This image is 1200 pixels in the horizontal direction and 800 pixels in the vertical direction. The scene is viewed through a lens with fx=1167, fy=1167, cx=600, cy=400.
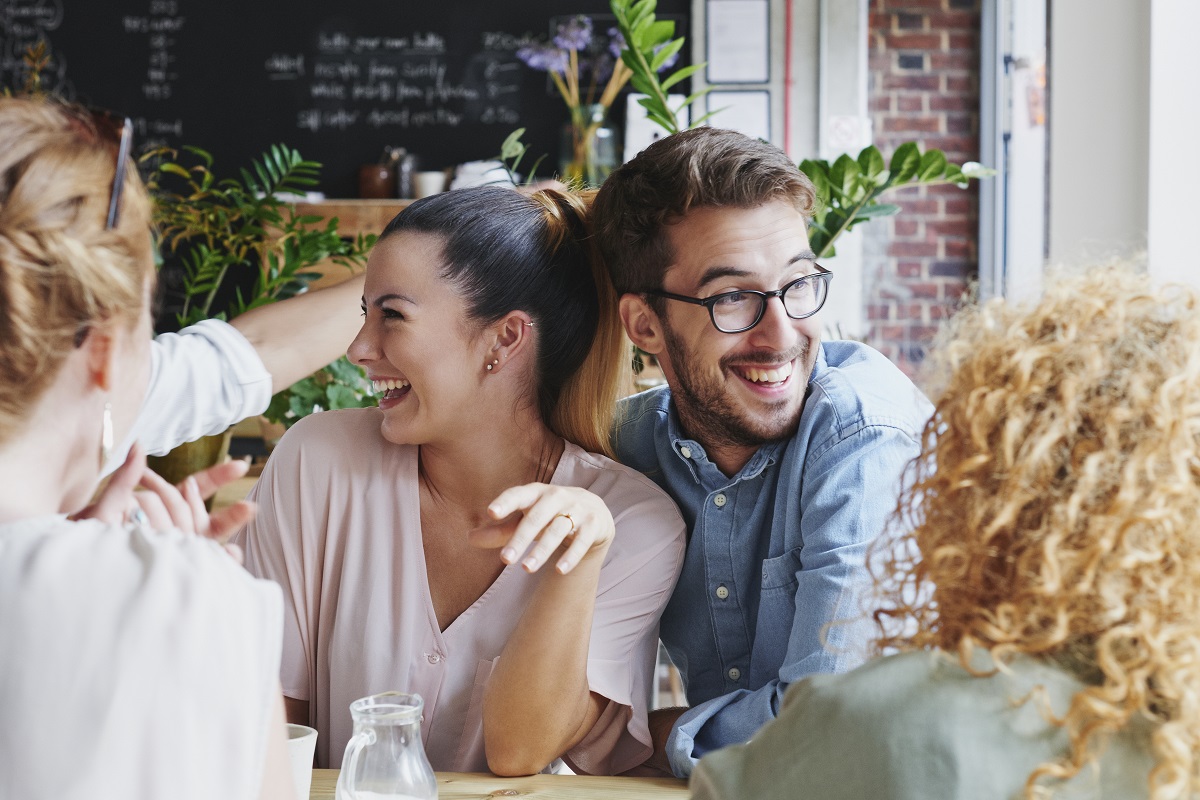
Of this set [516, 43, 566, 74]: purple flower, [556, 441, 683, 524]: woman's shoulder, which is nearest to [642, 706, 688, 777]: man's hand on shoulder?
[556, 441, 683, 524]: woman's shoulder

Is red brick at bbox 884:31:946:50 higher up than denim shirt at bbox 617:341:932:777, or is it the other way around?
red brick at bbox 884:31:946:50

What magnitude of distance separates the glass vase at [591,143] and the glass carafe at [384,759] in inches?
153

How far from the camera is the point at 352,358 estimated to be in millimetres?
1441

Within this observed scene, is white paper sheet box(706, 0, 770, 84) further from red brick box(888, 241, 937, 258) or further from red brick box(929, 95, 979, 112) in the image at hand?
red brick box(888, 241, 937, 258)

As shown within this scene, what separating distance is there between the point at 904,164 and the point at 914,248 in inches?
122

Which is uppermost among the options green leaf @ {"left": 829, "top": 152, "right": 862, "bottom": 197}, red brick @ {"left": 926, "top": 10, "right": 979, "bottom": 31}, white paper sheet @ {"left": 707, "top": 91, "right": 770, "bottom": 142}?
red brick @ {"left": 926, "top": 10, "right": 979, "bottom": 31}

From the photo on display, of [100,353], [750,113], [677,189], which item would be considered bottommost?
[100,353]

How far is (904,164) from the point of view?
1.92m

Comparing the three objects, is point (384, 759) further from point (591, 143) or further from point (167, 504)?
point (591, 143)

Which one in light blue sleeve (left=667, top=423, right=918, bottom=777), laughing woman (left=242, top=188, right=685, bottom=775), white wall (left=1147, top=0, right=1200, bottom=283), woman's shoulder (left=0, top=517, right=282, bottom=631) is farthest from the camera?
white wall (left=1147, top=0, right=1200, bottom=283)

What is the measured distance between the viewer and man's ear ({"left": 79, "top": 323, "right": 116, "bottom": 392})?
72 centimetres

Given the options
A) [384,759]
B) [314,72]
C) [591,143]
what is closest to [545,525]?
[384,759]

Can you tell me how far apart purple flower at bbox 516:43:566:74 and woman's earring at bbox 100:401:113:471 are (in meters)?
4.32

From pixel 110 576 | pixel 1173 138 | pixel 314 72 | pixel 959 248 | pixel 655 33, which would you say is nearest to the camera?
pixel 110 576
